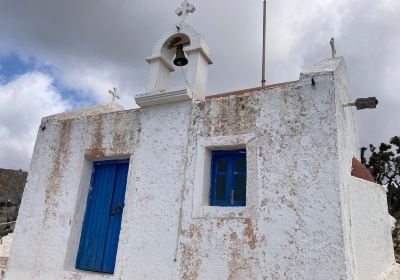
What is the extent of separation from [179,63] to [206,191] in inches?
98.7

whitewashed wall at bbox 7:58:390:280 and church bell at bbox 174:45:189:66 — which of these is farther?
church bell at bbox 174:45:189:66

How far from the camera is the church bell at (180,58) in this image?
6211mm

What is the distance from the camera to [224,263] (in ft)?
14.4

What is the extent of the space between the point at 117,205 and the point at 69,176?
1.13 metres

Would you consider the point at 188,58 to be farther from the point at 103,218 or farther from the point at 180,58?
the point at 103,218

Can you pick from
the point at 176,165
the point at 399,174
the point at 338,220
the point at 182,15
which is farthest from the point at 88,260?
the point at 399,174

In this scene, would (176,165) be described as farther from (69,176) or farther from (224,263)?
(69,176)

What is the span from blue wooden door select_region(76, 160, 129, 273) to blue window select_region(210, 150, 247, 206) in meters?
1.58

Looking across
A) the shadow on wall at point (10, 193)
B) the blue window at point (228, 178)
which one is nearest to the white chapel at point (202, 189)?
the blue window at point (228, 178)

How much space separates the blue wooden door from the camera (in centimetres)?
546

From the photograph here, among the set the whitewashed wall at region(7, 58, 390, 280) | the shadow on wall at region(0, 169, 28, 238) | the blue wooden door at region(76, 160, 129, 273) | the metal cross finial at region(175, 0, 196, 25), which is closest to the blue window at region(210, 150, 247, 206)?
the whitewashed wall at region(7, 58, 390, 280)

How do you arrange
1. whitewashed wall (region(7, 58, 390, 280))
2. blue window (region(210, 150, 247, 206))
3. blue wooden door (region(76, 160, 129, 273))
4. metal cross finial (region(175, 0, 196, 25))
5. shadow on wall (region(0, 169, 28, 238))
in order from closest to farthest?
1. whitewashed wall (region(7, 58, 390, 280))
2. blue window (region(210, 150, 247, 206))
3. blue wooden door (region(76, 160, 129, 273))
4. metal cross finial (region(175, 0, 196, 25))
5. shadow on wall (region(0, 169, 28, 238))

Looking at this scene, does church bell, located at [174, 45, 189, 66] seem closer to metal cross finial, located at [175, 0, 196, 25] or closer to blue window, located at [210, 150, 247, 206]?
metal cross finial, located at [175, 0, 196, 25]

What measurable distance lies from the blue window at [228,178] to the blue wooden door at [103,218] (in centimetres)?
158
